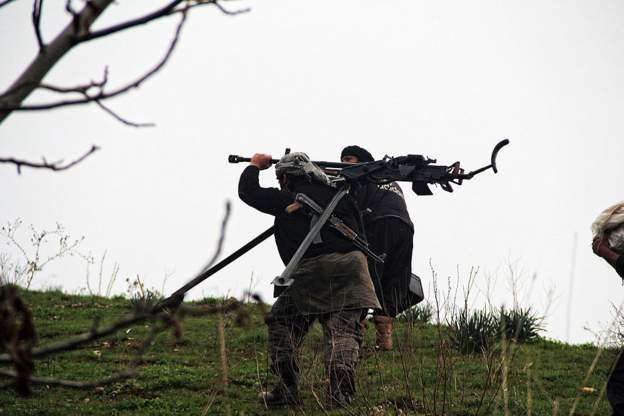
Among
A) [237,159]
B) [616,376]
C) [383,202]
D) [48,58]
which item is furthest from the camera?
[383,202]

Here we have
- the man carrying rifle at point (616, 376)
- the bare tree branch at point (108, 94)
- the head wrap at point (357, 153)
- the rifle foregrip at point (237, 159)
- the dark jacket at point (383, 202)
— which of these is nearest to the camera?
the bare tree branch at point (108, 94)

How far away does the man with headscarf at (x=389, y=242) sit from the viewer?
7.59 meters

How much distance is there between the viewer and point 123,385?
668 centimetres

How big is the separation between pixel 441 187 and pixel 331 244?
3.16ft

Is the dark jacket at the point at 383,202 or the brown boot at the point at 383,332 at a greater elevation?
the dark jacket at the point at 383,202

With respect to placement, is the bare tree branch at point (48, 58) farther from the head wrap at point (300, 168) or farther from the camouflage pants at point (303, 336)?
the head wrap at point (300, 168)

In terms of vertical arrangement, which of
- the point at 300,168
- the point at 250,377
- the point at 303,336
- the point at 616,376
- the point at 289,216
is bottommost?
the point at 250,377

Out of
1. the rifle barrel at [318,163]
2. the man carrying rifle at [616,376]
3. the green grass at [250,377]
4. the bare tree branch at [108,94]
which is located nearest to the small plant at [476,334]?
the green grass at [250,377]

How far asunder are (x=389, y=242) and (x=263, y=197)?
2313 mm

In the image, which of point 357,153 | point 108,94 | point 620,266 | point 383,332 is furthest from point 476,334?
point 108,94

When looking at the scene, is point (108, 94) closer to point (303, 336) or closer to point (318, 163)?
point (303, 336)

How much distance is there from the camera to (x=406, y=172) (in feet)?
19.9

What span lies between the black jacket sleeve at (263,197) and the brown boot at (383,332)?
2471 millimetres

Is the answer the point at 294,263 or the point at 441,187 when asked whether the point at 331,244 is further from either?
the point at 441,187
